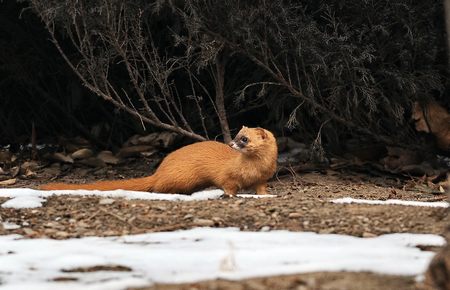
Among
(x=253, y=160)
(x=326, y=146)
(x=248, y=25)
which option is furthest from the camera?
(x=326, y=146)

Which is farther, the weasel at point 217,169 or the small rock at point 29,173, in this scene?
the small rock at point 29,173

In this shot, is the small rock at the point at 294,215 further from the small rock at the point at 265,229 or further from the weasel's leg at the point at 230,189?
the weasel's leg at the point at 230,189

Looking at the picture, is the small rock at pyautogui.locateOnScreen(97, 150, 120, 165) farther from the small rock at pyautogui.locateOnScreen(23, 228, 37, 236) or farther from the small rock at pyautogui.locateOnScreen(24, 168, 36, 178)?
the small rock at pyautogui.locateOnScreen(23, 228, 37, 236)

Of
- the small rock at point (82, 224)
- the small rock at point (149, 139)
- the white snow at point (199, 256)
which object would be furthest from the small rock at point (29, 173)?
the white snow at point (199, 256)

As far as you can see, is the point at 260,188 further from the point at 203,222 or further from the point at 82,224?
the point at 82,224

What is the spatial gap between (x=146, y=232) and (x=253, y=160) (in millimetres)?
2033

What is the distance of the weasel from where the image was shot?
648 cm

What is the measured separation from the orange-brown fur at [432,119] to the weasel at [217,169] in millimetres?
2213

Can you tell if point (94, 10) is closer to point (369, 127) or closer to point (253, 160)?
point (253, 160)

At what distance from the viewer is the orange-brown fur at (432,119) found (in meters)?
8.15

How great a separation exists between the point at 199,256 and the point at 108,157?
5535mm

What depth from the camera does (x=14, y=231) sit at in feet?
15.9

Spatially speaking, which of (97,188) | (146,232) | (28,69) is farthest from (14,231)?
(28,69)

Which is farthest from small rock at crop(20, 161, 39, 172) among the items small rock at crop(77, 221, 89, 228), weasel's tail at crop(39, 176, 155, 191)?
small rock at crop(77, 221, 89, 228)
